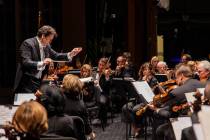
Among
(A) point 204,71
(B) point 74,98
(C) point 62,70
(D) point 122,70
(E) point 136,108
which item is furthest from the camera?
(D) point 122,70

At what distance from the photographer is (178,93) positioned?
19.9ft

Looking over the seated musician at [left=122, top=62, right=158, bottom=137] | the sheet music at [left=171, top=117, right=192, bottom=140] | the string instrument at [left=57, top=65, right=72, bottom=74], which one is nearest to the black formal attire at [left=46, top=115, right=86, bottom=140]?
the sheet music at [left=171, top=117, right=192, bottom=140]

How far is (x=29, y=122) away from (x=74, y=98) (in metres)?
1.97

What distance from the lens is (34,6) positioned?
13.2m

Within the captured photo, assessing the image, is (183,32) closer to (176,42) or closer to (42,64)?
(176,42)

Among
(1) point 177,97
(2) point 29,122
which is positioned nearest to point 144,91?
(1) point 177,97

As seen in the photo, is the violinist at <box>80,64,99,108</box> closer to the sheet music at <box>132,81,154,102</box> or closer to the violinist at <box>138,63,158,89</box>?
the violinist at <box>138,63,158,89</box>

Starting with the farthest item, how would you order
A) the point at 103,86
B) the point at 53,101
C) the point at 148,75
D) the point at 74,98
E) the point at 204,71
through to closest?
the point at 103,86 → the point at 148,75 → the point at 204,71 → the point at 74,98 → the point at 53,101

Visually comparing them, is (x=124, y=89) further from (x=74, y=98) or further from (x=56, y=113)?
(x=56, y=113)

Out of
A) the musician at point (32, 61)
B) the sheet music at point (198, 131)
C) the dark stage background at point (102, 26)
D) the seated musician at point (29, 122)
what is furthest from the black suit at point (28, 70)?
the dark stage background at point (102, 26)

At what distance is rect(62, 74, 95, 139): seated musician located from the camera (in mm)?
5500

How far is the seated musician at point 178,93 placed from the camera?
6074mm

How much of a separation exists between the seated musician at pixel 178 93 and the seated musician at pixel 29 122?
2597 millimetres

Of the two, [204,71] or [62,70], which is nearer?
[204,71]
